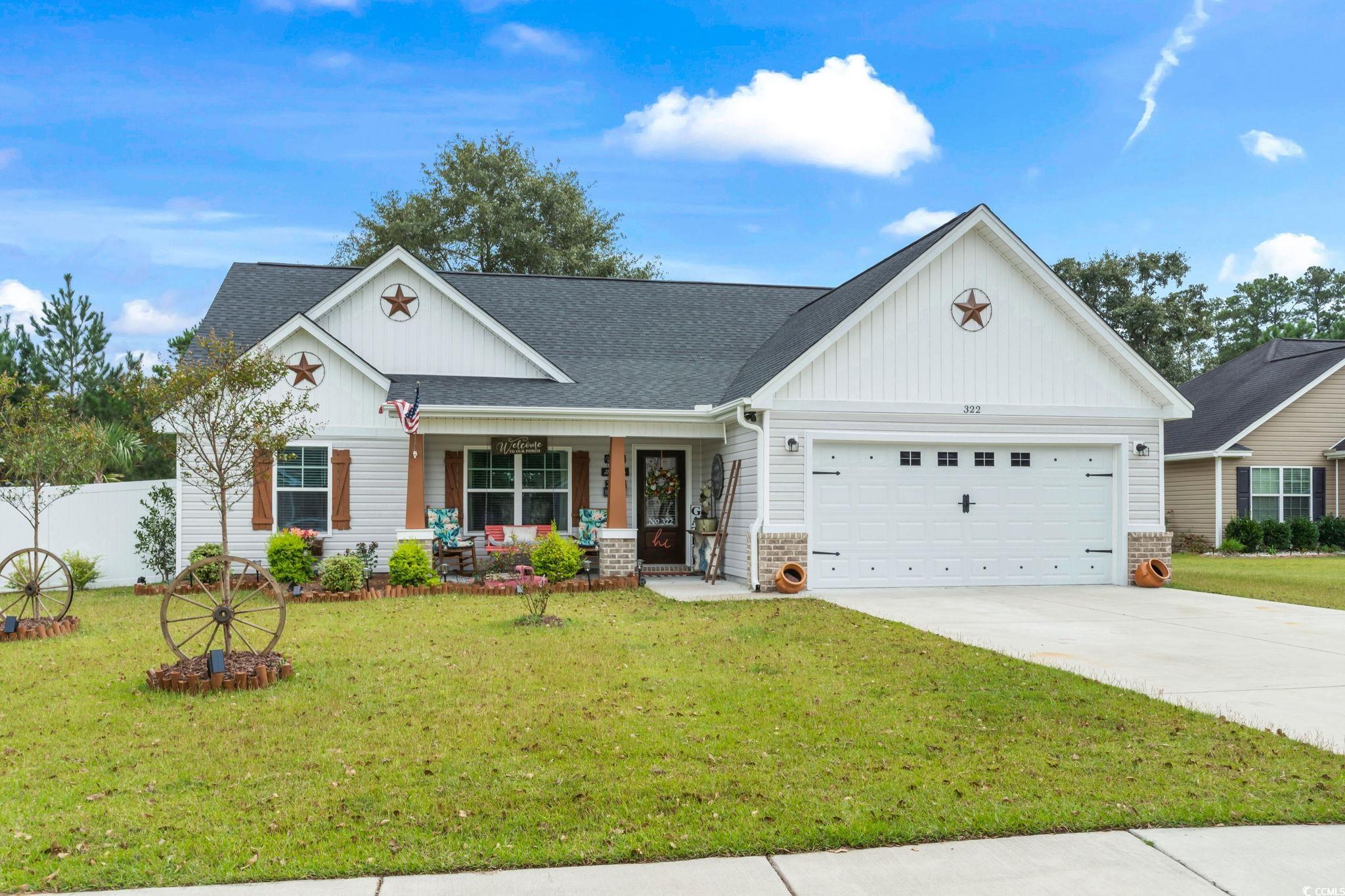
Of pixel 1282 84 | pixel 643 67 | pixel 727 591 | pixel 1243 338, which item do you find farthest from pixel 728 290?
pixel 1243 338

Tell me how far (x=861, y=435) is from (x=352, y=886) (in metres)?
11.3

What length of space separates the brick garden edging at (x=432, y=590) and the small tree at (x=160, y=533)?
4.10ft

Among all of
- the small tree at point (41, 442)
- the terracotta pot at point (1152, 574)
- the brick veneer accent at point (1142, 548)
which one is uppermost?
the small tree at point (41, 442)

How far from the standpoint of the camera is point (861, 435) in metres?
14.1

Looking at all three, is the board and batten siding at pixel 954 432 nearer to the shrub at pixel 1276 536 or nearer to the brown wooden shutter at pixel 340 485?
the brown wooden shutter at pixel 340 485

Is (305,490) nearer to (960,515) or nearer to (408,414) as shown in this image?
(408,414)

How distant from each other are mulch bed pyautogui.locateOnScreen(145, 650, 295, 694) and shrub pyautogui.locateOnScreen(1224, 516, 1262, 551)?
71.3ft

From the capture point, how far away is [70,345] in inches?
923

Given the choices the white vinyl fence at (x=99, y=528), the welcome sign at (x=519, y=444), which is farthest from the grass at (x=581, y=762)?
the white vinyl fence at (x=99, y=528)

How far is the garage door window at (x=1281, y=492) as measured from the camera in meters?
23.2

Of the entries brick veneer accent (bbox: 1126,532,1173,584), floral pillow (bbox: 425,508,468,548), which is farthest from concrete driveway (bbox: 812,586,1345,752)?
floral pillow (bbox: 425,508,468,548)

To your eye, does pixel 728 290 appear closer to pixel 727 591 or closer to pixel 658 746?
pixel 727 591

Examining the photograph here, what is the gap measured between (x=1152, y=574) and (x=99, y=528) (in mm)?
16648

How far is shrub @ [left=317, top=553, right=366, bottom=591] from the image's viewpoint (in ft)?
43.4
